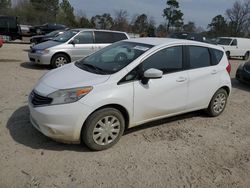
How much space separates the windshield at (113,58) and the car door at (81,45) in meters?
4.76

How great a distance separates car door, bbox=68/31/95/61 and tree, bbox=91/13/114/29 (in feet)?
118

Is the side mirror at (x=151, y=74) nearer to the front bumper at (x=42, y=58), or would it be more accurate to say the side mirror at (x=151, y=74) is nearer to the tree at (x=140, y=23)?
the front bumper at (x=42, y=58)

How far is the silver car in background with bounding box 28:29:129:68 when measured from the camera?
30.0ft

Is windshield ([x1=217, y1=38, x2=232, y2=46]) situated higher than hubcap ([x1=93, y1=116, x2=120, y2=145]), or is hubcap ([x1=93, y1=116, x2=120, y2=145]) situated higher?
windshield ([x1=217, y1=38, x2=232, y2=46])

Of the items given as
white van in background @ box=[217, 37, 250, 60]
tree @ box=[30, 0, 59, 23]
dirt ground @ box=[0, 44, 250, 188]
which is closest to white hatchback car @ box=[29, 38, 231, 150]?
dirt ground @ box=[0, 44, 250, 188]

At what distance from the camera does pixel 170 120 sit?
5.06m

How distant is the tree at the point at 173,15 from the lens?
48.1 metres

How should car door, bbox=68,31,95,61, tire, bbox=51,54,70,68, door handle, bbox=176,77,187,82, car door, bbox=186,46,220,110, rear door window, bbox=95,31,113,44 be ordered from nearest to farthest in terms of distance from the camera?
door handle, bbox=176,77,187,82, car door, bbox=186,46,220,110, tire, bbox=51,54,70,68, car door, bbox=68,31,95,61, rear door window, bbox=95,31,113,44

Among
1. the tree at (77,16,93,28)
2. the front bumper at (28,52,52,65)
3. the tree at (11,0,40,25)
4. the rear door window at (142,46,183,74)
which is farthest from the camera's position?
the tree at (77,16,93,28)

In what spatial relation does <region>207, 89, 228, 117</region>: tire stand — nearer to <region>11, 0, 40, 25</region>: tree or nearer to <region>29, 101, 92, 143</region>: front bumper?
<region>29, 101, 92, 143</region>: front bumper

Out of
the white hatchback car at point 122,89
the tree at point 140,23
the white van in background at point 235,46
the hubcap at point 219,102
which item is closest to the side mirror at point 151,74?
the white hatchback car at point 122,89

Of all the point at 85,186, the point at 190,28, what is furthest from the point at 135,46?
the point at 190,28

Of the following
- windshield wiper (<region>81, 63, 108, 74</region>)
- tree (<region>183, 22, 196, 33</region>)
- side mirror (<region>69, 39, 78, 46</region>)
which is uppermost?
tree (<region>183, 22, 196, 33</region>)

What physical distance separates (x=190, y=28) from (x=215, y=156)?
162 feet
